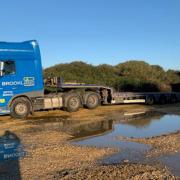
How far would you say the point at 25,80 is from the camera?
68.2 feet

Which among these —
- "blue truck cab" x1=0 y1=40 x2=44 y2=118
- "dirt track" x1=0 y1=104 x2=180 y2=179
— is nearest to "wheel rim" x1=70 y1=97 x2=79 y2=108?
"blue truck cab" x1=0 y1=40 x2=44 y2=118

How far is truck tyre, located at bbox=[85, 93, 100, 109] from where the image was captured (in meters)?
24.6

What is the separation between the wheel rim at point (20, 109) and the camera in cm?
2086

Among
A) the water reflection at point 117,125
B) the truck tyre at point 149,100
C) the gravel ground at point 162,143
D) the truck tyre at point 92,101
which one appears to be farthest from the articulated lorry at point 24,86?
the gravel ground at point 162,143

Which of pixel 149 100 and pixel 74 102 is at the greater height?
pixel 74 102

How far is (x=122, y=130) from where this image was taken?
643 inches

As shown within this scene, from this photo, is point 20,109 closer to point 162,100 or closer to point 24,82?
point 24,82

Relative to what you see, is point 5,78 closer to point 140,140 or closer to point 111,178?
point 140,140

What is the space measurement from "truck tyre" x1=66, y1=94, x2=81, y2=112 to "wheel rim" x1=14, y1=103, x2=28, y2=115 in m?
3.09

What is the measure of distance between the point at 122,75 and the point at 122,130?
3288 centimetres

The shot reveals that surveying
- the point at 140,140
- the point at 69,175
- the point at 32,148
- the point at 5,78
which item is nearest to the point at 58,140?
the point at 32,148

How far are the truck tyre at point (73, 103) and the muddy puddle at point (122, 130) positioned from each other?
2636 millimetres

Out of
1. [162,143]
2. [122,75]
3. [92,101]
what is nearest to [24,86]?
[92,101]

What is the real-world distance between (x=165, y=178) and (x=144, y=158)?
2.22 m
